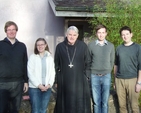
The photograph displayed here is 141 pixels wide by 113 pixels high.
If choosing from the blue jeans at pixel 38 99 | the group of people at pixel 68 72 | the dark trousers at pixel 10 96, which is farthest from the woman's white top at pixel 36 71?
the dark trousers at pixel 10 96

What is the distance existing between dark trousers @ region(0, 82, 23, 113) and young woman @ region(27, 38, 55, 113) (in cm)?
24

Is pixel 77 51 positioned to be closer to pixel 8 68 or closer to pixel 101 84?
pixel 101 84

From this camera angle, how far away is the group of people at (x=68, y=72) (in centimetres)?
432

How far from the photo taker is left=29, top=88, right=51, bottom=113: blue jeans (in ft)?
14.8

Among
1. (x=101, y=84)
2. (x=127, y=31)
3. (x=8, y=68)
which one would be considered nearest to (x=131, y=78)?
(x=101, y=84)

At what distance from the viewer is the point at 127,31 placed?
470 centimetres

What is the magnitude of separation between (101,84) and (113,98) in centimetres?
86

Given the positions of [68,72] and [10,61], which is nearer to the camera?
[10,61]

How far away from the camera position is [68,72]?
4562 mm

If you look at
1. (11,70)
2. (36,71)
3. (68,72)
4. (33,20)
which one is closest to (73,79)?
(68,72)

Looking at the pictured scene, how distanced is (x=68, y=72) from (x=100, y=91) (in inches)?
31.5

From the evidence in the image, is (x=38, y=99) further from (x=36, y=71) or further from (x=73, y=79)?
(x=73, y=79)

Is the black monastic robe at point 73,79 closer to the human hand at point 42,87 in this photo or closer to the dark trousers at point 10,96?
the human hand at point 42,87

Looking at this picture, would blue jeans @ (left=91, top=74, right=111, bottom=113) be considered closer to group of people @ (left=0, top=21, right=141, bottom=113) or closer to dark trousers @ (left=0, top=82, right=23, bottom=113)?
group of people @ (left=0, top=21, right=141, bottom=113)
